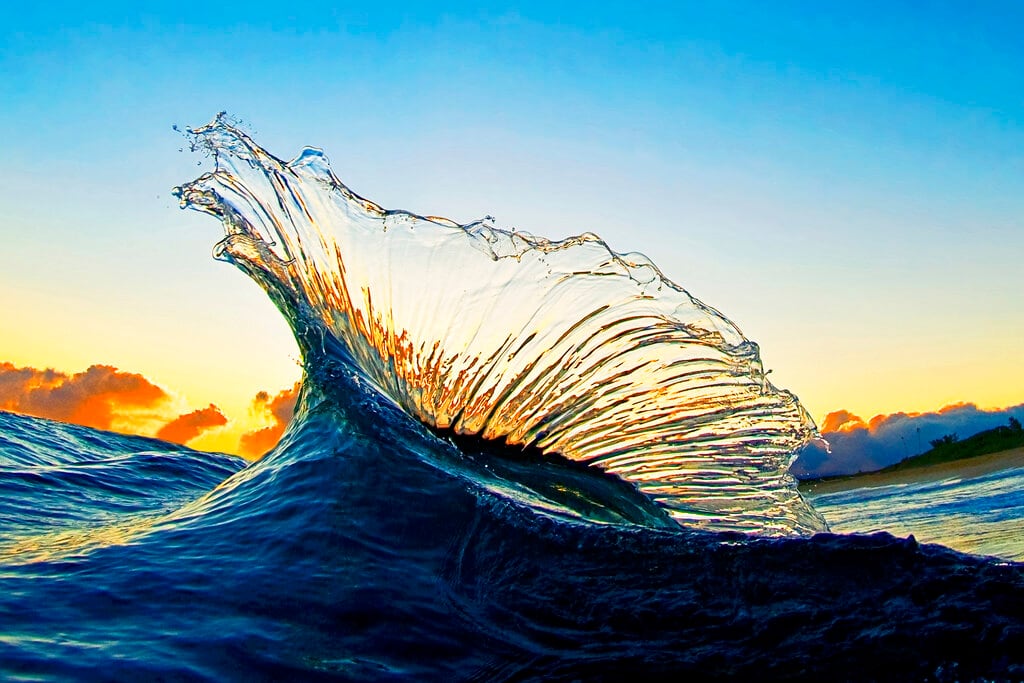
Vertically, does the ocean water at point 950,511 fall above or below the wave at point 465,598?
below

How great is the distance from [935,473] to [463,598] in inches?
801

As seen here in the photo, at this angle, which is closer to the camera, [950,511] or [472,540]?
[472,540]

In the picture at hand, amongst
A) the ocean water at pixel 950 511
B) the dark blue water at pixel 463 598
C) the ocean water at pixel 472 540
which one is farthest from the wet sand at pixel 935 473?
the dark blue water at pixel 463 598

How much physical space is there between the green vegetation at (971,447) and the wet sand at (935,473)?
3.19 feet

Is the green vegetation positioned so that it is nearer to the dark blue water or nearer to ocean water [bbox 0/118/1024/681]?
ocean water [bbox 0/118/1024/681]

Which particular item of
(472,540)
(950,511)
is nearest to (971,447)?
(950,511)

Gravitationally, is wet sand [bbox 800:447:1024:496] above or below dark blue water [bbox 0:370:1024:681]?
below

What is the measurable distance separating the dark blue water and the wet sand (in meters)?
13.3

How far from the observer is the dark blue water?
112 inches

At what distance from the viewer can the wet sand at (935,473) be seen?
18391 millimetres

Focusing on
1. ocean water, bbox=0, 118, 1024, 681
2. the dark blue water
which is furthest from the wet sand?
the dark blue water

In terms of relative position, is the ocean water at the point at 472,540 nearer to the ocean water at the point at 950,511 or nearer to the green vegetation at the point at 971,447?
the ocean water at the point at 950,511

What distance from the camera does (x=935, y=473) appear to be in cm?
2080

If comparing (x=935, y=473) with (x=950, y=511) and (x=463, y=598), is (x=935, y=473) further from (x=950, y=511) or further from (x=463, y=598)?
(x=463, y=598)
